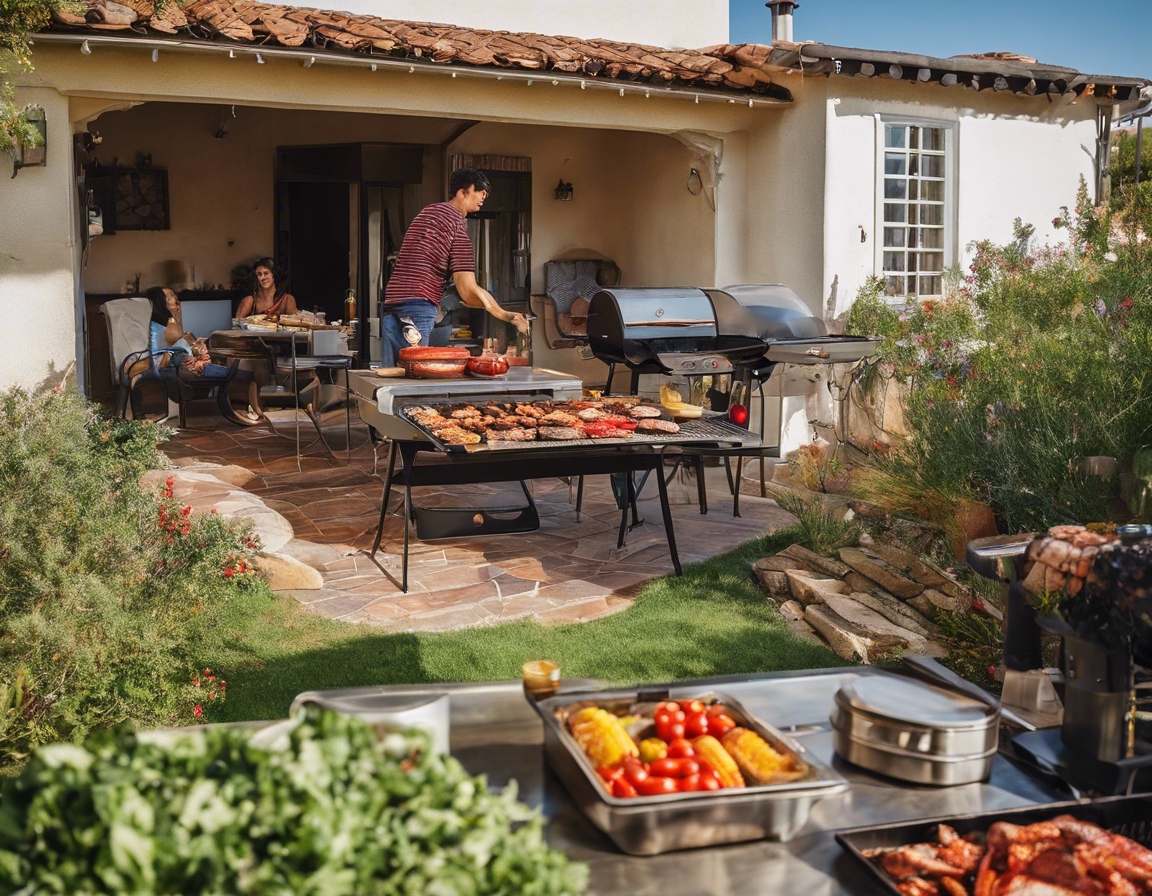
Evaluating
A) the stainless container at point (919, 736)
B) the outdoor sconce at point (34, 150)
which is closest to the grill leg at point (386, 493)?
the outdoor sconce at point (34, 150)

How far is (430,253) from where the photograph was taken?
26.1 feet

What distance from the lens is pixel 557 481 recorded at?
388 inches

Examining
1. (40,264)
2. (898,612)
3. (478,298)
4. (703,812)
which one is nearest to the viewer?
(703,812)

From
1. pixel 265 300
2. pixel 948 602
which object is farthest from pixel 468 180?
pixel 265 300

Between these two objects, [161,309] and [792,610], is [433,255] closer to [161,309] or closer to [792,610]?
[792,610]

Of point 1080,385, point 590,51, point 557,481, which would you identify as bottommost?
point 557,481

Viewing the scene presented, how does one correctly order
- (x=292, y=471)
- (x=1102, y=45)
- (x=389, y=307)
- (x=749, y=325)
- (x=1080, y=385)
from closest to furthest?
(x=1080, y=385)
(x=389, y=307)
(x=749, y=325)
(x=292, y=471)
(x=1102, y=45)

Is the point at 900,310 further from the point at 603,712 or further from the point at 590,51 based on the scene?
the point at 603,712

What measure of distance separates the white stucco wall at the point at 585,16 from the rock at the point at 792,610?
8.25m

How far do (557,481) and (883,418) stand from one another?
295cm

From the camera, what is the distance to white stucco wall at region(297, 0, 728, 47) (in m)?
12.0

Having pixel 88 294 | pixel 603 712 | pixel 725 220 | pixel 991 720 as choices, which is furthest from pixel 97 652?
pixel 88 294

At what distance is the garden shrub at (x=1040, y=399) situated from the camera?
19.3 feet

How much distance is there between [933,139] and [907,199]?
2.26 ft
